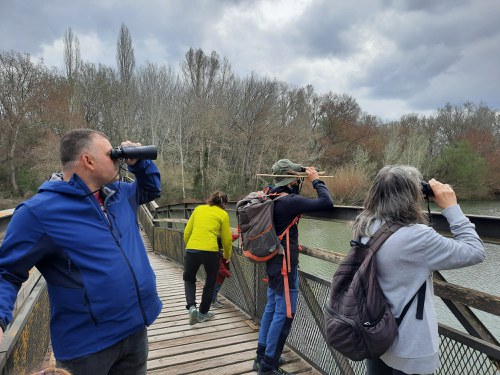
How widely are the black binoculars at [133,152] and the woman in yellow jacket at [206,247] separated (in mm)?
2240

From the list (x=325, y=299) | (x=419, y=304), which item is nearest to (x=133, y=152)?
(x=419, y=304)

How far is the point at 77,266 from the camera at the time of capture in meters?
1.53

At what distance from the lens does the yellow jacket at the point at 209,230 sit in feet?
13.4

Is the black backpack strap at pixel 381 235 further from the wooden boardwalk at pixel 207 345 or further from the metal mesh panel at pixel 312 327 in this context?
the wooden boardwalk at pixel 207 345

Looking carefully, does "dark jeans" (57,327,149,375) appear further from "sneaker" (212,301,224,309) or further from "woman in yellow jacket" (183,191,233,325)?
"sneaker" (212,301,224,309)

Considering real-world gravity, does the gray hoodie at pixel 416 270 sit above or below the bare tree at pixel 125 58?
below

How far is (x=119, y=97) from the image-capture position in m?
33.8

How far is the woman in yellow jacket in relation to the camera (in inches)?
161

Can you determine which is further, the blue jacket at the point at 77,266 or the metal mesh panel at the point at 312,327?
the metal mesh panel at the point at 312,327

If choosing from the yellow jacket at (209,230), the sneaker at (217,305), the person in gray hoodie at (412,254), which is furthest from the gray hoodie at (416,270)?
the sneaker at (217,305)

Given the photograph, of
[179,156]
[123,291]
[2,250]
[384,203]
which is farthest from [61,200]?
[179,156]

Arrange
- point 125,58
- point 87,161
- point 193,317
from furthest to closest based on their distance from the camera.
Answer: point 125,58 → point 193,317 → point 87,161

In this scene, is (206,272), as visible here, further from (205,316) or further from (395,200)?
(395,200)

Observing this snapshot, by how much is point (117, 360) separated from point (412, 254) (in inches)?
56.3
